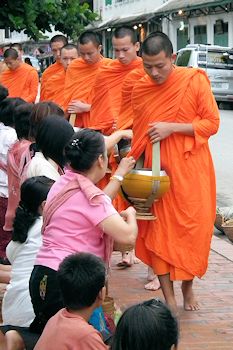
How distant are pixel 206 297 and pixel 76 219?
7.82 ft

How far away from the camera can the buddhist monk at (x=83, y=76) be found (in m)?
7.75

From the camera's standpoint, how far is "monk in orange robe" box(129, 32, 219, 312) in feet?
17.7

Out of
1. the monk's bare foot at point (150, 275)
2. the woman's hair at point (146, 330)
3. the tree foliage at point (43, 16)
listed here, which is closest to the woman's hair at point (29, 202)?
the woman's hair at point (146, 330)

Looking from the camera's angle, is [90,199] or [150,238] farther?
[150,238]

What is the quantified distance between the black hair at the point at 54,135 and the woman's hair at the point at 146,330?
1.71 m

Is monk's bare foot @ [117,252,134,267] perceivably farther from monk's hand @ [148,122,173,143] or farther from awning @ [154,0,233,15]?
awning @ [154,0,233,15]

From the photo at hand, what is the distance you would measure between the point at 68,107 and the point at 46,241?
3971 mm

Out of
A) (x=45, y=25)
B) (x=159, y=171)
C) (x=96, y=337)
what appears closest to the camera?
(x=96, y=337)

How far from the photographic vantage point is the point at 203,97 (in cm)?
538

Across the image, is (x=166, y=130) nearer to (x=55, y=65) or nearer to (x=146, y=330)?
(x=146, y=330)

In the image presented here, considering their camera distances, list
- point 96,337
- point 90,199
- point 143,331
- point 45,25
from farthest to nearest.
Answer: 1. point 45,25
2. point 90,199
3. point 96,337
4. point 143,331

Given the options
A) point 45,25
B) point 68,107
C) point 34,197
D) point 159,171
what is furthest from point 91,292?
point 45,25

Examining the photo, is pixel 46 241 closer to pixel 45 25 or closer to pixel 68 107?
pixel 68 107

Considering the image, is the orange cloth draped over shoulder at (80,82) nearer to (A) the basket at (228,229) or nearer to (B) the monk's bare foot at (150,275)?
(A) the basket at (228,229)
